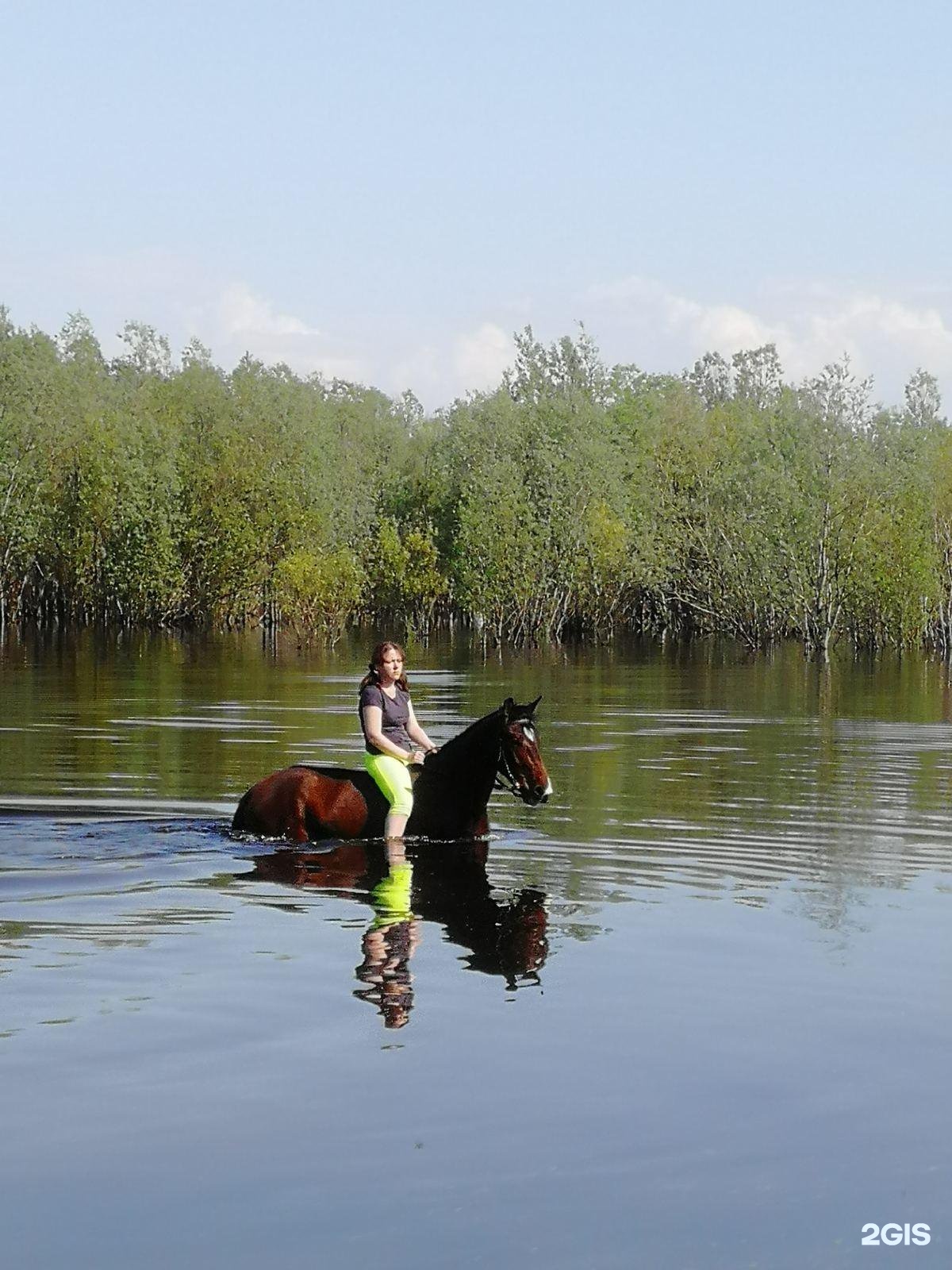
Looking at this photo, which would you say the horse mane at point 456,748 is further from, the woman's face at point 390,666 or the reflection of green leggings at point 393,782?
the woman's face at point 390,666

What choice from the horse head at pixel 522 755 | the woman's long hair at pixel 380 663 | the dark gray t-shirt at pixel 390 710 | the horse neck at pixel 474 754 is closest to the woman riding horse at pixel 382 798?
the horse neck at pixel 474 754

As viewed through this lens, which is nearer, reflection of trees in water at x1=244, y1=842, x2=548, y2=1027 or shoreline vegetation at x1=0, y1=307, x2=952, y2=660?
reflection of trees in water at x1=244, y1=842, x2=548, y2=1027

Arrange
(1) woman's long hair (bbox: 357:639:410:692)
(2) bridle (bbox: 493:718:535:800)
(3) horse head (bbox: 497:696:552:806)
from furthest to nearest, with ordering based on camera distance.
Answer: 1. (1) woman's long hair (bbox: 357:639:410:692)
2. (2) bridle (bbox: 493:718:535:800)
3. (3) horse head (bbox: 497:696:552:806)

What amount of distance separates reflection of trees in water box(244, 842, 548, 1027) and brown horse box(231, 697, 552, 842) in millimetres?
209

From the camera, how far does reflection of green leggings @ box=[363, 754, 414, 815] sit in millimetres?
17094

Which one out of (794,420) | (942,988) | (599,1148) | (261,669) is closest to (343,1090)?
(599,1148)

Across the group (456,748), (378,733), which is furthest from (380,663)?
(456,748)

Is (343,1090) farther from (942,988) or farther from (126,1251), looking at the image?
(942,988)

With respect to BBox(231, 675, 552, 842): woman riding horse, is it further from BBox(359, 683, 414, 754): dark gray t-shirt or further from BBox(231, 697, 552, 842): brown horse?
BBox(359, 683, 414, 754): dark gray t-shirt

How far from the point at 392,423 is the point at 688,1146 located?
160 metres

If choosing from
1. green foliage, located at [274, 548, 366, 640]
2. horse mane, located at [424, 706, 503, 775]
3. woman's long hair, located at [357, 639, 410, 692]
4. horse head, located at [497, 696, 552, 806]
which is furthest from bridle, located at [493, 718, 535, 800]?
green foliage, located at [274, 548, 366, 640]

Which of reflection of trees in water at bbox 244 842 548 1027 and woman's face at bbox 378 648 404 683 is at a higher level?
woman's face at bbox 378 648 404 683

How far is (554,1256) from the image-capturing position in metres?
6.87

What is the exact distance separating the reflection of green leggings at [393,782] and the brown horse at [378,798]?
8cm
